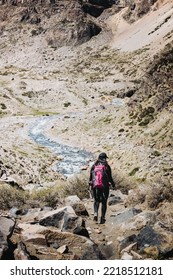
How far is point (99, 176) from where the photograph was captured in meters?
14.4

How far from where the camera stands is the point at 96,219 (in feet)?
49.0

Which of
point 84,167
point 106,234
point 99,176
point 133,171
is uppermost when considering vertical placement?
point 99,176

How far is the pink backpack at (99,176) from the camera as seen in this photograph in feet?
47.2

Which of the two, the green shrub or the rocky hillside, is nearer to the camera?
the rocky hillside

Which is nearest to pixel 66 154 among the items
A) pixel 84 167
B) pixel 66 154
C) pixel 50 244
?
pixel 66 154

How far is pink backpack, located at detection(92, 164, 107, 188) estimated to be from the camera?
14.4 m

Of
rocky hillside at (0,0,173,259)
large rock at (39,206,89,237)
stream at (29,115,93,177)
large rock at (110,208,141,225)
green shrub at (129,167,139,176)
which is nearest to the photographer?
rocky hillside at (0,0,173,259)

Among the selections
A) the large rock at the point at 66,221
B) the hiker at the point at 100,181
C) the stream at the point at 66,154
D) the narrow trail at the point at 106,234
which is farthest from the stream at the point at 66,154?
the large rock at the point at 66,221

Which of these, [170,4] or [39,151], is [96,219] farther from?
[170,4]

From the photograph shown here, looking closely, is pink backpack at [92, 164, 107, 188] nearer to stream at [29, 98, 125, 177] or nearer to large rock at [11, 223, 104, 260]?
large rock at [11, 223, 104, 260]

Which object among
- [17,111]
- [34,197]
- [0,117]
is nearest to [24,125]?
[0,117]

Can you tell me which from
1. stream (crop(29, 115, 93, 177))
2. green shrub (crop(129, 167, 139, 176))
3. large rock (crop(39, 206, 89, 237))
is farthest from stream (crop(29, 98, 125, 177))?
large rock (crop(39, 206, 89, 237))

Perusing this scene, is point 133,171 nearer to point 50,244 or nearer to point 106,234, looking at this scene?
point 106,234

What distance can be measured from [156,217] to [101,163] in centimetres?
291
